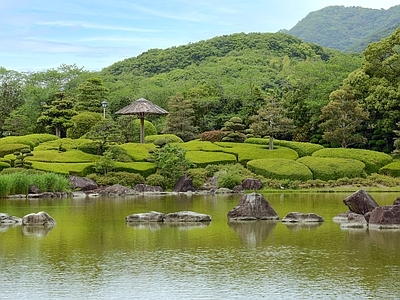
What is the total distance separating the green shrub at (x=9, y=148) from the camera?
1778 inches

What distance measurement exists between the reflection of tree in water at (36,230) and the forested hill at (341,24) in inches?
5791

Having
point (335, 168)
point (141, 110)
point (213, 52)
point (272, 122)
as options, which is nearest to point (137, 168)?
point (141, 110)

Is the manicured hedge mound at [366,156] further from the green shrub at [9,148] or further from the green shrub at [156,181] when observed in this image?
the green shrub at [9,148]

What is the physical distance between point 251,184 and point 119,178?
8354 mm

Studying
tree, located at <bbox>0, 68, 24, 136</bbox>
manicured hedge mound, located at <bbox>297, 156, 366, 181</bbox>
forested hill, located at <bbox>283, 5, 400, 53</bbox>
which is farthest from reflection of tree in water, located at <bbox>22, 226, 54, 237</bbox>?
forested hill, located at <bbox>283, 5, 400, 53</bbox>

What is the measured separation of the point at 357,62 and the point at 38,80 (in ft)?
119

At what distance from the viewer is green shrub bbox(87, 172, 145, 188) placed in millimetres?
38872

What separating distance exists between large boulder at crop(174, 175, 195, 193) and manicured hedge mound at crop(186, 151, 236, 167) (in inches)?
149

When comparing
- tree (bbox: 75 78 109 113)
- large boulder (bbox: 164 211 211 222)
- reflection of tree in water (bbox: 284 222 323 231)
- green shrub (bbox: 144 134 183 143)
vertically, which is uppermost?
tree (bbox: 75 78 109 113)

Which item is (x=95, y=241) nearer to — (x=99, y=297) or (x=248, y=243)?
(x=248, y=243)

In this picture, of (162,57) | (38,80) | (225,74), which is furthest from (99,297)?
(162,57)

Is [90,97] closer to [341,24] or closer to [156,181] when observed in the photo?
[156,181]

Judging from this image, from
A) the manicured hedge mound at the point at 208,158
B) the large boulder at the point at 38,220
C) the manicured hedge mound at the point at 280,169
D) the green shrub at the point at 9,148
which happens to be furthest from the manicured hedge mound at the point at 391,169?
the large boulder at the point at 38,220

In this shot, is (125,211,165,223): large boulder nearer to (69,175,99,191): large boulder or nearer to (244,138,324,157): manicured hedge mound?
(69,175,99,191): large boulder
